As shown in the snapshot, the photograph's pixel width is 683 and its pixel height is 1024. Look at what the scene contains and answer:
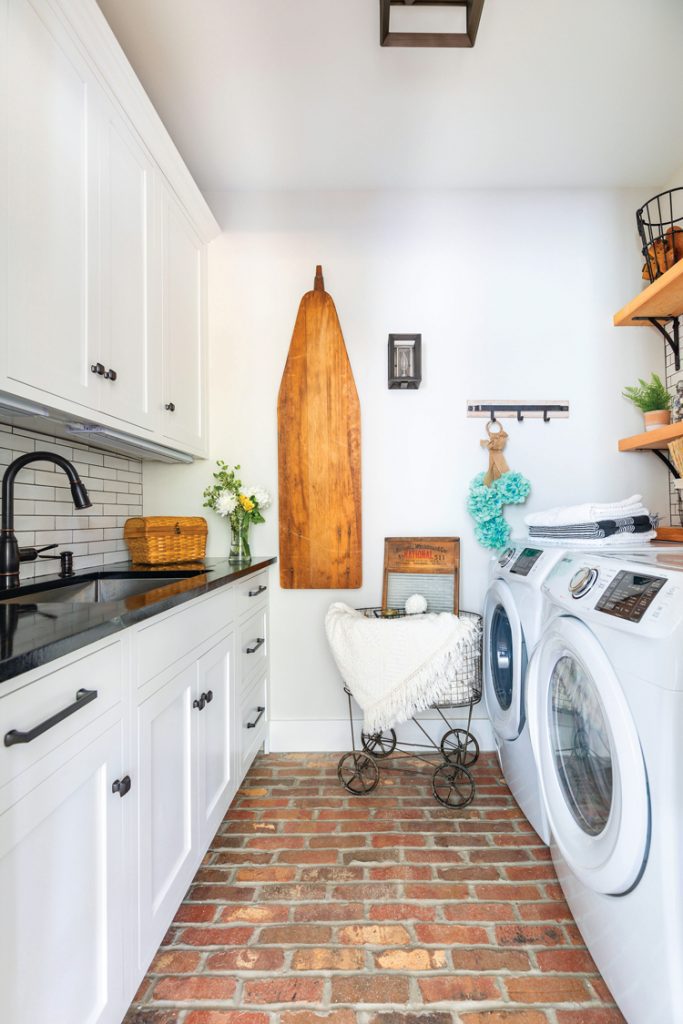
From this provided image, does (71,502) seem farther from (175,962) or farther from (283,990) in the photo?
(283,990)

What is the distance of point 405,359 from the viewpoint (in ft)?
7.92

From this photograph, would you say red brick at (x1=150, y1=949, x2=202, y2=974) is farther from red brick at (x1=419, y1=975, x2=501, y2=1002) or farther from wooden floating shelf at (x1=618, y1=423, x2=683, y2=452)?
wooden floating shelf at (x1=618, y1=423, x2=683, y2=452)

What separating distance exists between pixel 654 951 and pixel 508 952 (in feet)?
1.63

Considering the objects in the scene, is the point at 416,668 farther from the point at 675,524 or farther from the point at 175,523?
the point at 675,524

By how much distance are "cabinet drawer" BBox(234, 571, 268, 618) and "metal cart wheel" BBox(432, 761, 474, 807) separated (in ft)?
3.22

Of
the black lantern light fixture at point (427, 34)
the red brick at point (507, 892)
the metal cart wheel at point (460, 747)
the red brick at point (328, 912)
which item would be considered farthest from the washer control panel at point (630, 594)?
the black lantern light fixture at point (427, 34)

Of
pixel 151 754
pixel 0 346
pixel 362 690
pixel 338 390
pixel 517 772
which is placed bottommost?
pixel 517 772

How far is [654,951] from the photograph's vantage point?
983 millimetres

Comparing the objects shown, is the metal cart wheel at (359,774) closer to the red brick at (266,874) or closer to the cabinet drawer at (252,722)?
the cabinet drawer at (252,722)

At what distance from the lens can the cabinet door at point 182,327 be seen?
6.58 feet

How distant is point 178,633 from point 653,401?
2209mm

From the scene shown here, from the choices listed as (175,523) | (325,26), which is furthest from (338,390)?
(325,26)

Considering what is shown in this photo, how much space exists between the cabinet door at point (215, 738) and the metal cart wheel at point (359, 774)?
1.65 feet

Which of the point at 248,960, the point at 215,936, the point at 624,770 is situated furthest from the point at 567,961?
the point at 215,936
